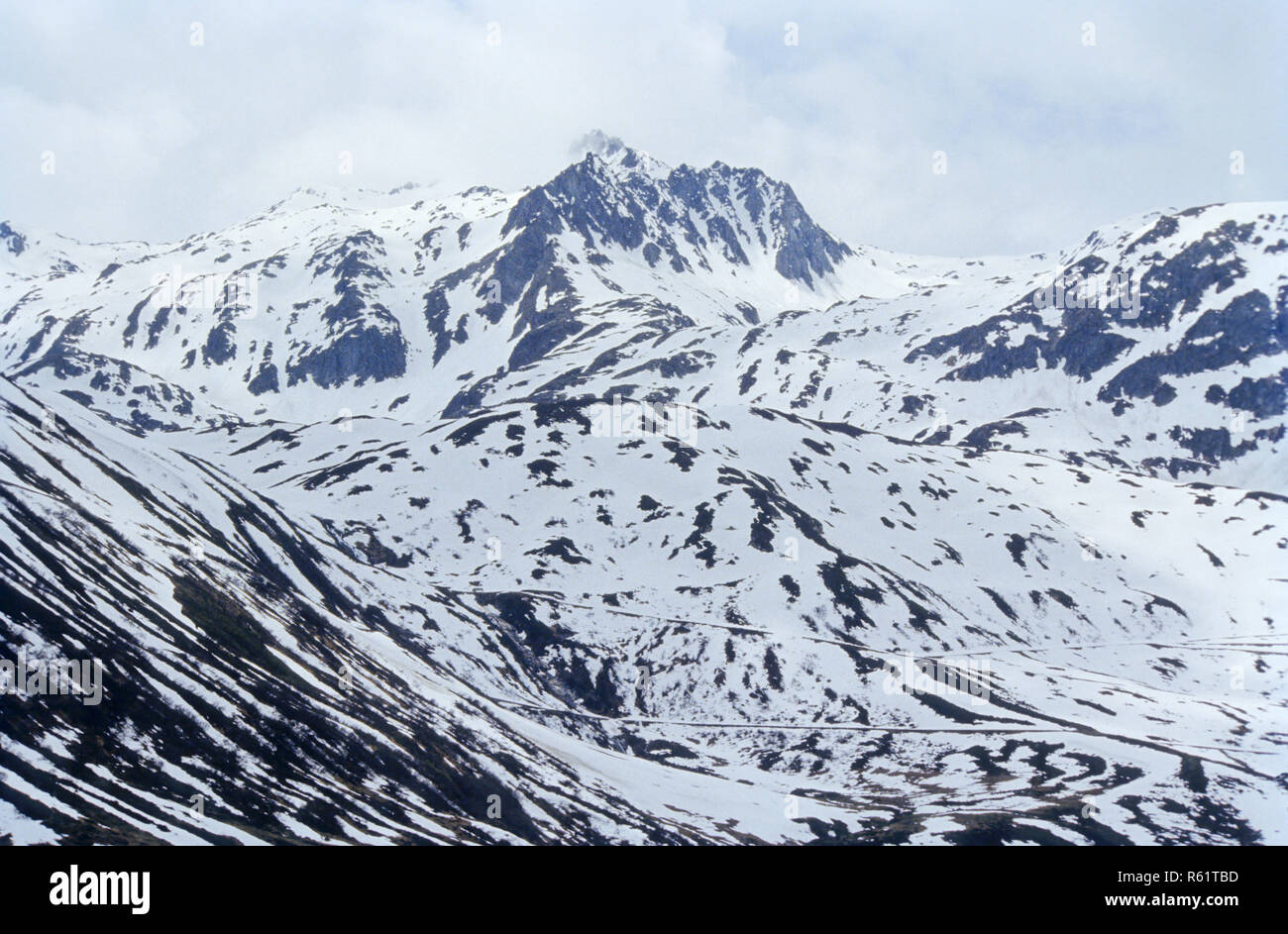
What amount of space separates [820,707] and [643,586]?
42079 millimetres

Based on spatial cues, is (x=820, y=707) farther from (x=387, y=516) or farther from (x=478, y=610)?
(x=387, y=516)

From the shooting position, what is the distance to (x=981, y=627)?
18875cm

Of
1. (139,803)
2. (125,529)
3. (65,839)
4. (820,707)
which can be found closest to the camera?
(65,839)

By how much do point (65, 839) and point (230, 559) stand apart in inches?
3276

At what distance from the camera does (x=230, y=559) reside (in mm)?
128125

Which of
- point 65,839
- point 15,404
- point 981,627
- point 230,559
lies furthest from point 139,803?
point 981,627
